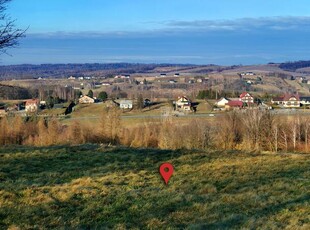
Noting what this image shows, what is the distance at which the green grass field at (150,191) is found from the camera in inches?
263

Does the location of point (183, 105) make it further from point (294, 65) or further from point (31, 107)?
point (294, 65)

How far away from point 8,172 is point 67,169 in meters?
1.45

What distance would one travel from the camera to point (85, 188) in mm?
8766

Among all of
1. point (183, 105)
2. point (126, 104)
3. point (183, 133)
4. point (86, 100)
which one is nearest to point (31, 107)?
point (126, 104)

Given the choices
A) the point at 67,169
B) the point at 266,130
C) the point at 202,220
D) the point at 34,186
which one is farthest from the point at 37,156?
the point at 266,130

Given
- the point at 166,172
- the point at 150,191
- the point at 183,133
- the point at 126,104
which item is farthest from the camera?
the point at 126,104

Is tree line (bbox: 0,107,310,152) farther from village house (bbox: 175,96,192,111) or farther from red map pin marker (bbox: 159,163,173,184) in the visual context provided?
village house (bbox: 175,96,192,111)

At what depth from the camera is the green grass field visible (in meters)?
6.67

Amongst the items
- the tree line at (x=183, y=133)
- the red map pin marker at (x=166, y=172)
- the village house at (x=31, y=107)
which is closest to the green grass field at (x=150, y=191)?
the red map pin marker at (x=166, y=172)

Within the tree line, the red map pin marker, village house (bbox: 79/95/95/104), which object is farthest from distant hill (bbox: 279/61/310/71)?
the red map pin marker

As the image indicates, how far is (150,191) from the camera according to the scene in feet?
28.3

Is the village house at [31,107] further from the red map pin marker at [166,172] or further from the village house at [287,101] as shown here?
the village house at [287,101]

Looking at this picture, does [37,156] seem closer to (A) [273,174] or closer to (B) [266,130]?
(A) [273,174]

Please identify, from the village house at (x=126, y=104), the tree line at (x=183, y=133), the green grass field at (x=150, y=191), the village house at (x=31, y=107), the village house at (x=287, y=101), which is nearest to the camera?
the green grass field at (x=150, y=191)
